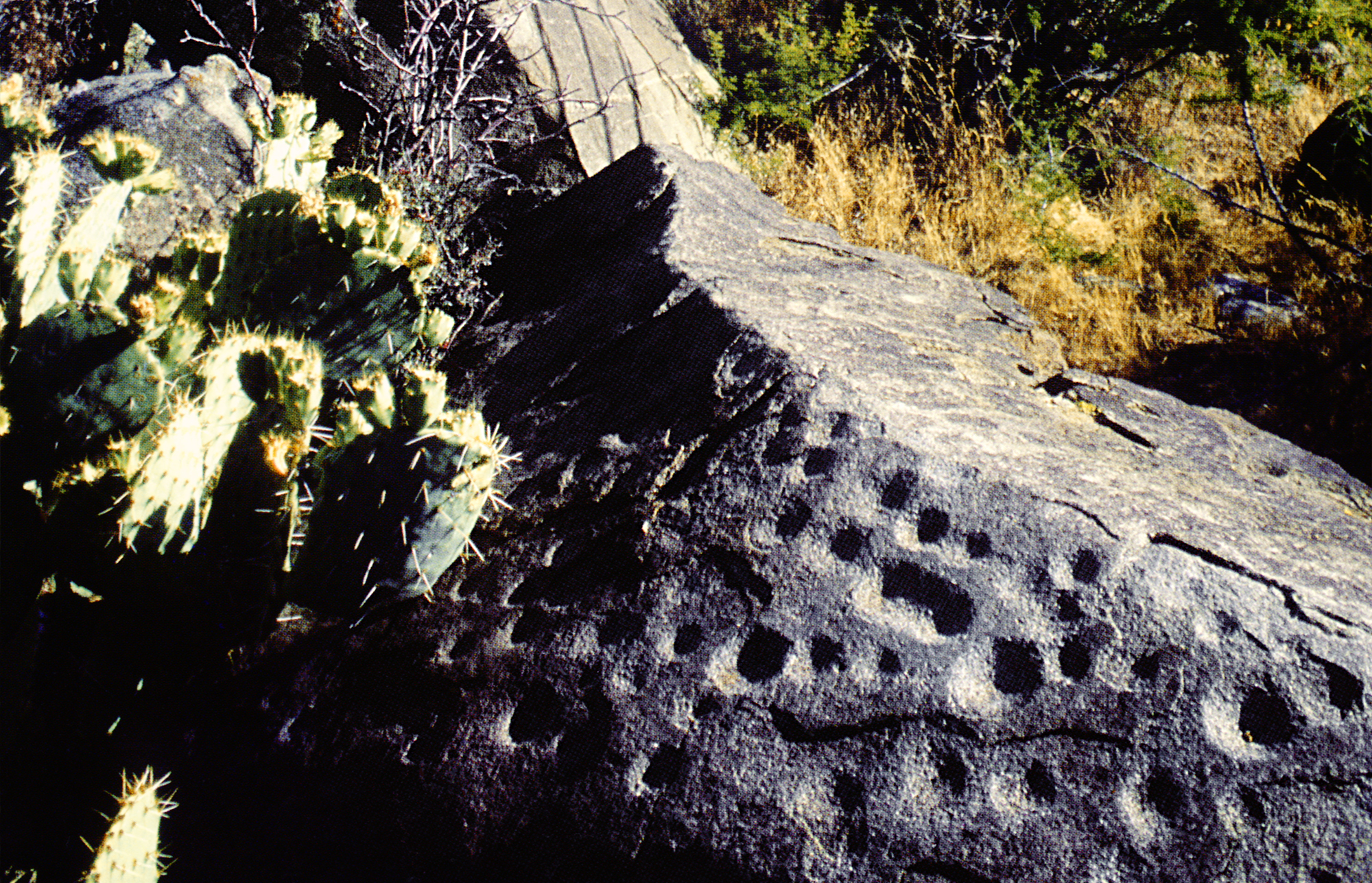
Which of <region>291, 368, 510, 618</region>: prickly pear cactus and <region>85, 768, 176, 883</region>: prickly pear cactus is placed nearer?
<region>85, 768, 176, 883</region>: prickly pear cactus

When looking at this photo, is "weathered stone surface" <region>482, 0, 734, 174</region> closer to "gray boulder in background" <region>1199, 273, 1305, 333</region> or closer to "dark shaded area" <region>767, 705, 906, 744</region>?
"gray boulder in background" <region>1199, 273, 1305, 333</region>

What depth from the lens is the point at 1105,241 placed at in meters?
4.68

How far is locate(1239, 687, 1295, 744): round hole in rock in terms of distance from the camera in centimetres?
151

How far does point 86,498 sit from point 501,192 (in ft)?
9.03

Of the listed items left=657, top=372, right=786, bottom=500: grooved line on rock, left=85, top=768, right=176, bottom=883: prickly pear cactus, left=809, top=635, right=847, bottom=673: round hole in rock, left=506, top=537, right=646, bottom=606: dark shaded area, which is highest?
left=85, top=768, right=176, bottom=883: prickly pear cactus

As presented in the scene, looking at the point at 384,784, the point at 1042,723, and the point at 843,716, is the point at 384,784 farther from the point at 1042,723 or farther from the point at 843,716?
the point at 1042,723

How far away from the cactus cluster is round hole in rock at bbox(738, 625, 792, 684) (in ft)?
2.17

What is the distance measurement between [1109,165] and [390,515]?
16.7ft

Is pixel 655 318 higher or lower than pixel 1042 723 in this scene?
higher

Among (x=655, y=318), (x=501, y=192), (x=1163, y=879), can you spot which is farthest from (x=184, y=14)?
(x=1163, y=879)

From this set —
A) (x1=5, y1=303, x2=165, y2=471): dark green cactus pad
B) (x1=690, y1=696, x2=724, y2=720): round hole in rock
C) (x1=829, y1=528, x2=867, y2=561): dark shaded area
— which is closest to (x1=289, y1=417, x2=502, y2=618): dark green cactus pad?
(x1=5, y1=303, x2=165, y2=471): dark green cactus pad

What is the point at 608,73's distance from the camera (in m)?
4.71

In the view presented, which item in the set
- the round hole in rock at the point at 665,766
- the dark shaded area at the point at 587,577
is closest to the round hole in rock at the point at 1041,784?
the round hole in rock at the point at 665,766

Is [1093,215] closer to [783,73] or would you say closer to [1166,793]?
[783,73]
